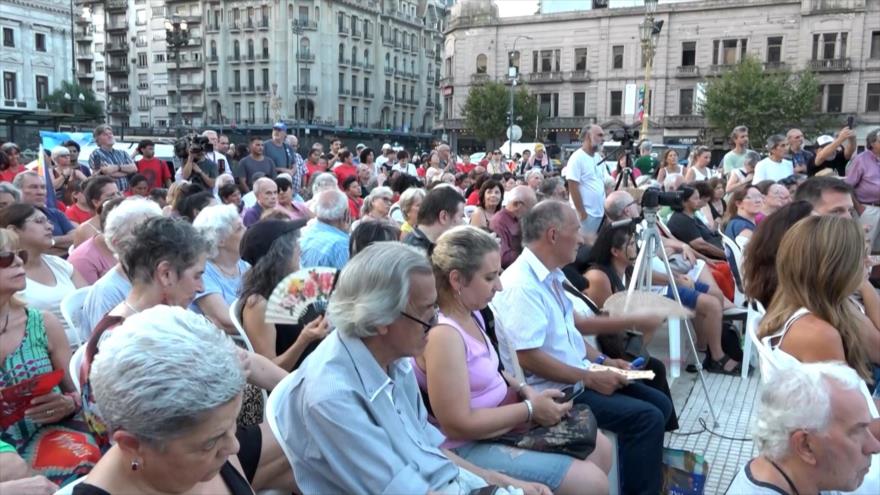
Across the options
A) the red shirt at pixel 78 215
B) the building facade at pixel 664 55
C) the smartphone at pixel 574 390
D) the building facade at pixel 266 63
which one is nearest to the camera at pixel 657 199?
the smartphone at pixel 574 390

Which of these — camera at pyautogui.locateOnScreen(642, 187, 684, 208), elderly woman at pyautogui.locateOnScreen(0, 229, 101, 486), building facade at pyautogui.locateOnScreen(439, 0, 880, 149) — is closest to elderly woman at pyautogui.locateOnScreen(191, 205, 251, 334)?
elderly woman at pyautogui.locateOnScreen(0, 229, 101, 486)

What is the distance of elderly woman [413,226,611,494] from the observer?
8.49 feet

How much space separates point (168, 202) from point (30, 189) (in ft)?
3.84

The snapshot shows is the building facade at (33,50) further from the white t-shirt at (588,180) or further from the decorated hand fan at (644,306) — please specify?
the decorated hand fan at (644,306)

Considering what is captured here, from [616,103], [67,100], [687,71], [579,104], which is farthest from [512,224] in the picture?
[67,100]

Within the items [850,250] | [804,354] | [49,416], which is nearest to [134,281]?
[49,416]

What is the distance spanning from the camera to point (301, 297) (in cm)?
319

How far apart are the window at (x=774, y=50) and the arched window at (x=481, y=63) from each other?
18822mm

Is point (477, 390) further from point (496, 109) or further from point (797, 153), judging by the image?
point (496, 109)

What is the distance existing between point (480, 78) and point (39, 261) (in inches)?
1901

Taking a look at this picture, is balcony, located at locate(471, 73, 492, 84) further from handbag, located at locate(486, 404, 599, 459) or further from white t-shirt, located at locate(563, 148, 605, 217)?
handbag, located at locate(486, 404, 599, 459)

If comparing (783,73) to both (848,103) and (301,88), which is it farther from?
(301,88)

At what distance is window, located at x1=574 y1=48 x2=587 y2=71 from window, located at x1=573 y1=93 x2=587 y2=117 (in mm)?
1845

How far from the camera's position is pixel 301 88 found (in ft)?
205
